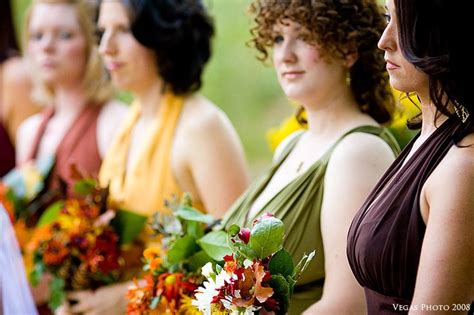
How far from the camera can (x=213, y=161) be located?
3240 millimetres

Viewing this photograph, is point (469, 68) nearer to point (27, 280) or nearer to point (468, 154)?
point (468, 154)

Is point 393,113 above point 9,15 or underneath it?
underneath

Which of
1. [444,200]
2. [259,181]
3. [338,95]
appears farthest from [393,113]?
[444,200]

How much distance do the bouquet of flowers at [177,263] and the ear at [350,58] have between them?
23.5 inches

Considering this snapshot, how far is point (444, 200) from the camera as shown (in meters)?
1.73

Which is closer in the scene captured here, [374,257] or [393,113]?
[374,257]

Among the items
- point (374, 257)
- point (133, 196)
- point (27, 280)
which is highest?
point (374, 257)

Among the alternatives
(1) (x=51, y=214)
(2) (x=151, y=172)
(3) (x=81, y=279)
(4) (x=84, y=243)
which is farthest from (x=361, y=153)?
(1) (x=51, y=214)

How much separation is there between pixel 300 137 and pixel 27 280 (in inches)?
59.5

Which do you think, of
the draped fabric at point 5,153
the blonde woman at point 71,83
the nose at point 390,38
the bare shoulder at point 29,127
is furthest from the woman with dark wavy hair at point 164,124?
the nose at point 390,38

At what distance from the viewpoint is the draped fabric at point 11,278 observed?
308cm

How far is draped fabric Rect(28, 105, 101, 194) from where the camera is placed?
12.6 feet

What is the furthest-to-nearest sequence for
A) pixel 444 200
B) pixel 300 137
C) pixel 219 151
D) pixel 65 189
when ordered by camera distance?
pixel 65 189
pixel 219 151
pixel 300 137
pixel 444 200

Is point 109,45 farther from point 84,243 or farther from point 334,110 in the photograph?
point 334,110
